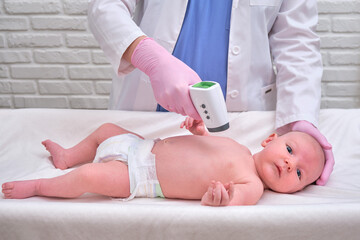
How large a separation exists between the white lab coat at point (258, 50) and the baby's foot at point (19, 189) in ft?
1.29

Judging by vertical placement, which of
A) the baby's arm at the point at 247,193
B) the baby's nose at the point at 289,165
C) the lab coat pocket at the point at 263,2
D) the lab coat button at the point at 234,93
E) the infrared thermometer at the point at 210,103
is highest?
the lab coat pocket at the point at 263,2

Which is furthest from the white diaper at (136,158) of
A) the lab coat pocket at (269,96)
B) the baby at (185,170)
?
the lab coat pocket at (269,96)

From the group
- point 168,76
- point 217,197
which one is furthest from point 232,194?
point 168,76

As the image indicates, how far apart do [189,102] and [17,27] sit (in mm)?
1471

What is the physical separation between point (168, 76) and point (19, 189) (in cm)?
45

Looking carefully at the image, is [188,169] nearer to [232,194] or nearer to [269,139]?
[232,194]

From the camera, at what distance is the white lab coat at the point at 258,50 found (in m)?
1.12

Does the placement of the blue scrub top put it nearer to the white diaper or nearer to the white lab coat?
the white lab coat

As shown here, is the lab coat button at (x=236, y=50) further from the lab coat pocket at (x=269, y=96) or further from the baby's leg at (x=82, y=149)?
the baby's leg at (x=82, y=149)

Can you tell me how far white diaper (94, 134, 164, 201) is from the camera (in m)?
0.94

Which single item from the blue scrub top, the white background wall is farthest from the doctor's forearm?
the white background wall

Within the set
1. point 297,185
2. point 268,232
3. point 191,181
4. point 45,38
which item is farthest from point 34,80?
point 268,232

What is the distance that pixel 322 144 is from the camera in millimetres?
1024

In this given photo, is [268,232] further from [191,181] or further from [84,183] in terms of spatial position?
[84,183]
